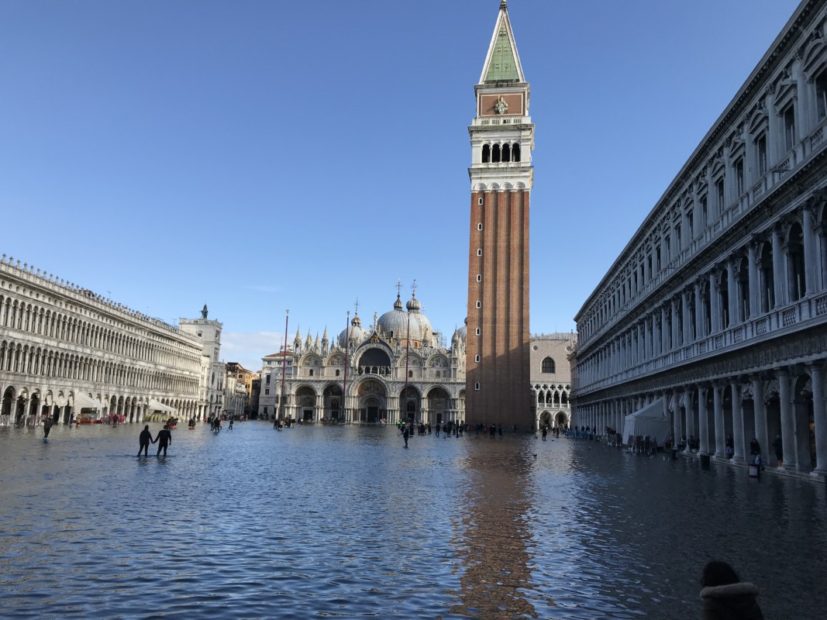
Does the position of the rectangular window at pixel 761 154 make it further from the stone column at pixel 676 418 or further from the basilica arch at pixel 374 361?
the basilica arch at pixel 374 361

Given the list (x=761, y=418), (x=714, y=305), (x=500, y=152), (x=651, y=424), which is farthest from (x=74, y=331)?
(x=761, y=418)

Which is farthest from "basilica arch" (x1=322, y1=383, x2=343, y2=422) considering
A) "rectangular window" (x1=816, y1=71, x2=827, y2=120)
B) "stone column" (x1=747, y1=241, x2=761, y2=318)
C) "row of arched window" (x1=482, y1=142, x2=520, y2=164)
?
"rectangular window" (x1=816, y1=71, x2=827, y2=120)

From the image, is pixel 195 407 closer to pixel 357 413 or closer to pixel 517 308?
pixel 357 413

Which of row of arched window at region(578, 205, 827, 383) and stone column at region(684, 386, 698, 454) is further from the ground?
row of arched window at region(578, 205, 827, 383)

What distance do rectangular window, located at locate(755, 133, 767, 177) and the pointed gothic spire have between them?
2403 inches

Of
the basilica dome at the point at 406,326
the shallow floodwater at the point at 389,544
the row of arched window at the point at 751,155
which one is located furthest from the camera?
the basilica dome at the point at 406,326

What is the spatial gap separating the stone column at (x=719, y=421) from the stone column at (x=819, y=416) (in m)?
7.54

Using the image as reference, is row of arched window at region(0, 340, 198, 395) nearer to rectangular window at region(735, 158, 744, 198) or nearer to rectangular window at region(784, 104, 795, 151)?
rectangular window at region(735, 158, 744, 198)

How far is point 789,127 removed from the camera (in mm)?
21531

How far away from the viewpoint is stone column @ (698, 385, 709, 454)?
28391 mm

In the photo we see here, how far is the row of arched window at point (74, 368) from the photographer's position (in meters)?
50.4

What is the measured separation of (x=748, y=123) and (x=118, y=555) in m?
23.8

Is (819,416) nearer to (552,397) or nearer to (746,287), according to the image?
(746,287)

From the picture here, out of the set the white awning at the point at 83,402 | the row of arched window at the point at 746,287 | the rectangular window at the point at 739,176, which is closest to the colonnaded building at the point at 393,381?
the white awning at the point at 83,402
